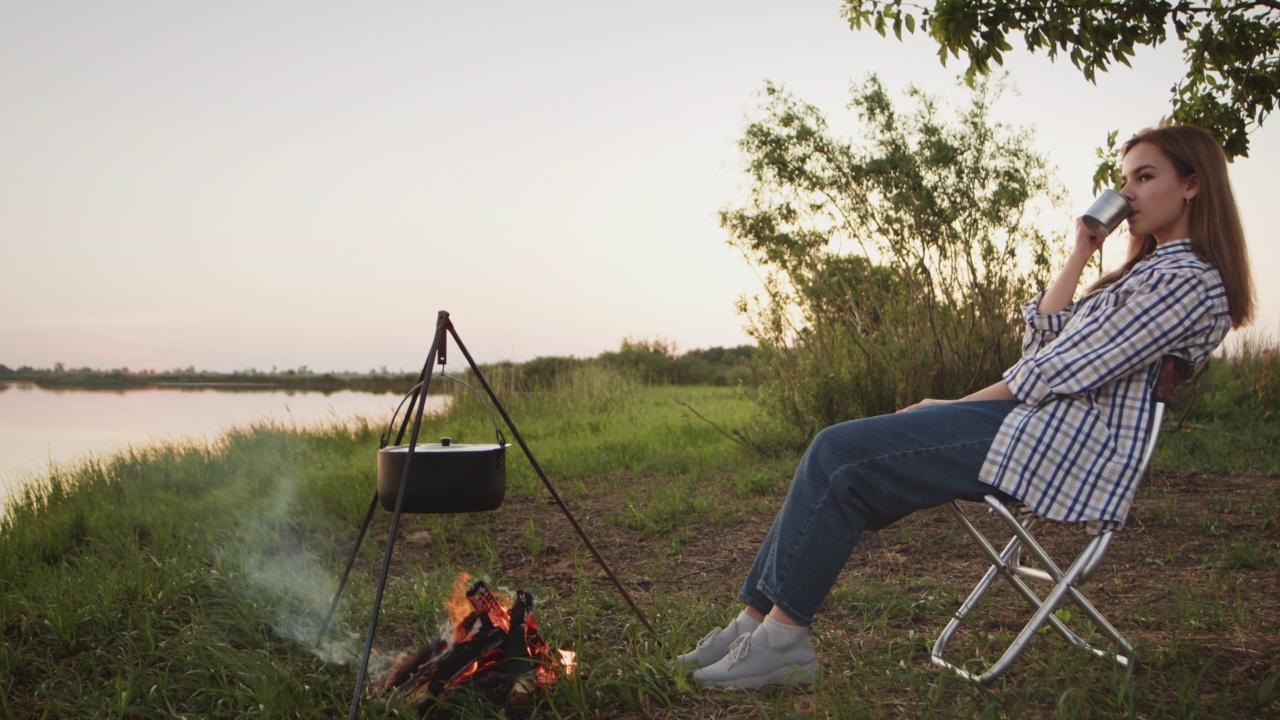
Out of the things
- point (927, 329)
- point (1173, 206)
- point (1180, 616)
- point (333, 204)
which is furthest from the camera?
point (333, 204)

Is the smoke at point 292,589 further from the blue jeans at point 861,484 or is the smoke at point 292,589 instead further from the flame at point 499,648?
the blue jeans at point 861,484

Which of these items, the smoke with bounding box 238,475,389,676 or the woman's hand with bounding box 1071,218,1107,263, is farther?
the smoke with bounding box 238,475,389,676

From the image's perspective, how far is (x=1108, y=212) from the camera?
2002mm

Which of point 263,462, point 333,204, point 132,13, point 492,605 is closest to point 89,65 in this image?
point 132,13

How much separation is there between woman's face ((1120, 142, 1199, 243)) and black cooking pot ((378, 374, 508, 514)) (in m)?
1.83

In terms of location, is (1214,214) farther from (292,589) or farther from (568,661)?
(292,589)

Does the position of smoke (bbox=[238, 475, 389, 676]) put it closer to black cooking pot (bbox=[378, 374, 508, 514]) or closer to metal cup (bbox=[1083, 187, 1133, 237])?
black cooking pot (bbox=[378, 374, 508, 514])

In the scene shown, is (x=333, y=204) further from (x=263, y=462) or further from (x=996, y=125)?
(x=996, y=125)

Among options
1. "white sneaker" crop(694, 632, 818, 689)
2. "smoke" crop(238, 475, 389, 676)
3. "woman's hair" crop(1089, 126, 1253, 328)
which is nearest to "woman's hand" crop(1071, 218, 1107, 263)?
"woman's hair" crop(1089, 126, 1253, 328)

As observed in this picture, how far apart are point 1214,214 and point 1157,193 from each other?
137 mm

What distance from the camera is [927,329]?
5676 mm

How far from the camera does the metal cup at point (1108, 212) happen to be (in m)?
2.00

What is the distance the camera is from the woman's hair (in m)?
1.89

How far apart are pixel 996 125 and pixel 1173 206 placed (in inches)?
181
